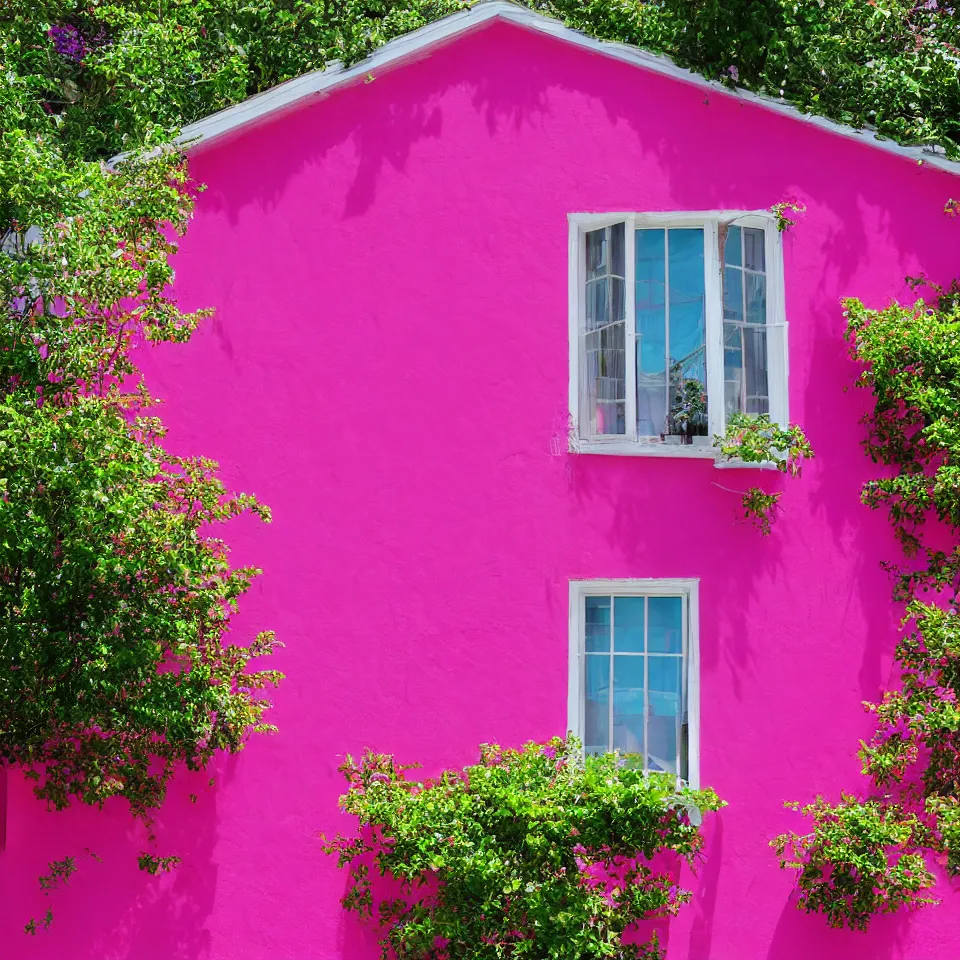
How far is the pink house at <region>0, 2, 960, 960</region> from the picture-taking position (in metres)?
10.0

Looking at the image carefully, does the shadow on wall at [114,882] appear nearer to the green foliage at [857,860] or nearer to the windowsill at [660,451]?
the windowsill at [660,451]

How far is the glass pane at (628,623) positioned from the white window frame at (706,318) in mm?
1137

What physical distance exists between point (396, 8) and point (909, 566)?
6.64 metres

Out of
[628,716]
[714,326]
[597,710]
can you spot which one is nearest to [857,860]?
[628,716]

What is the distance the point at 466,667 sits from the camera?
1014 cm

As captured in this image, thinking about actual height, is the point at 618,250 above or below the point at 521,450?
above

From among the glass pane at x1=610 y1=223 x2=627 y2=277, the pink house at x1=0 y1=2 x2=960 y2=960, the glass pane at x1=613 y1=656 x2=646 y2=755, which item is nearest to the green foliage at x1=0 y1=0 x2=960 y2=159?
the pink house at x1=0 y1=2 x2=960 y2=960

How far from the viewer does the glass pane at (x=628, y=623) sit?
33.9 ft

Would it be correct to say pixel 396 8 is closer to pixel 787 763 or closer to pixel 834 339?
pixel 834 339

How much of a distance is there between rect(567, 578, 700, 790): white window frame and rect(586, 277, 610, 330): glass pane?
2038 mm

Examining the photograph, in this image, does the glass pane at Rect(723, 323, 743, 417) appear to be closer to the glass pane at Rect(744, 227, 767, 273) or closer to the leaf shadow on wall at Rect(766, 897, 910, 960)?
the glass pane at Rect(744, 227, 767, 273)

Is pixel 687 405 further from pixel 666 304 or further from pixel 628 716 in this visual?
pixel 628 716

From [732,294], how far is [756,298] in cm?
20

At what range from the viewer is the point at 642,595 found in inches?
407
